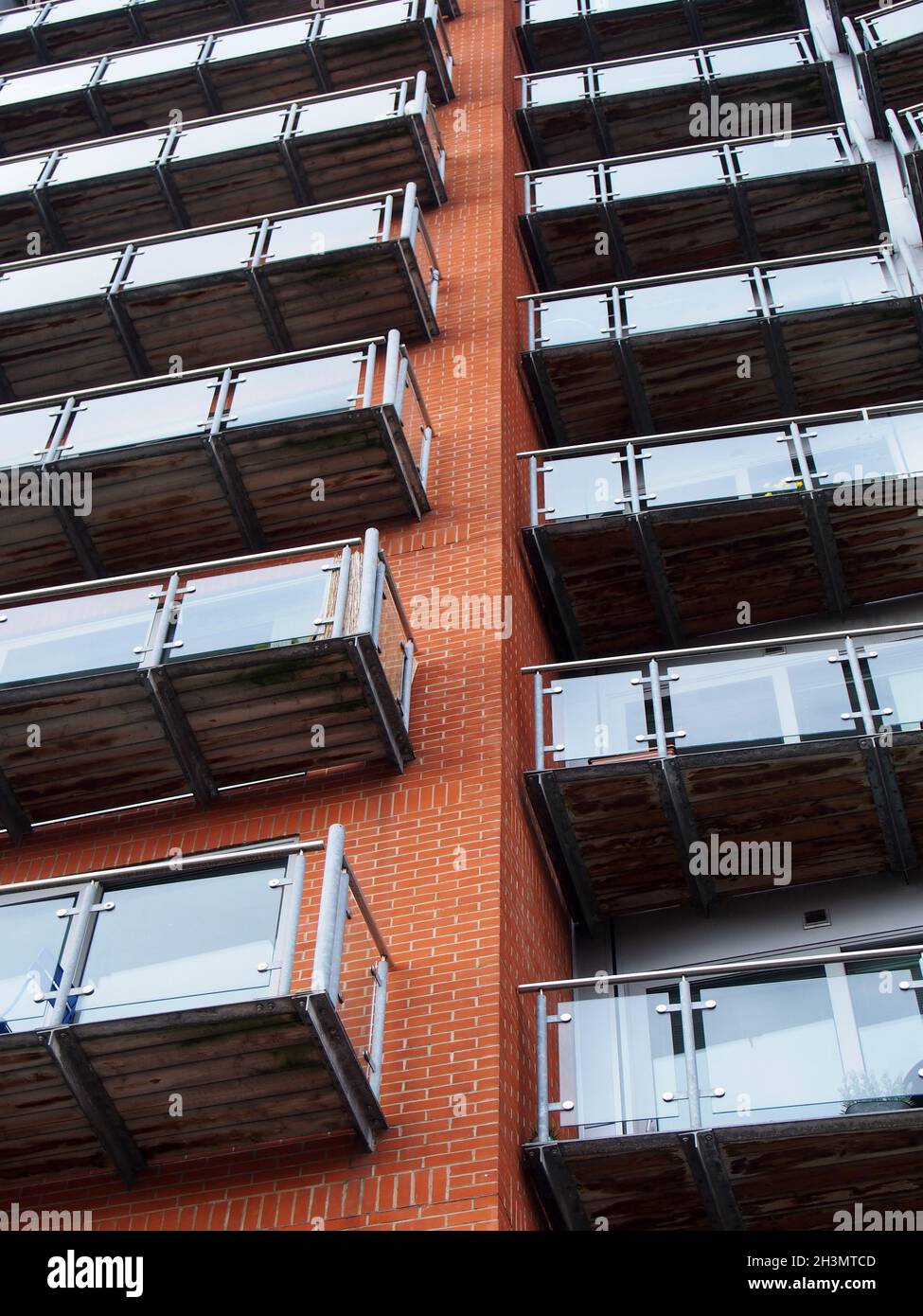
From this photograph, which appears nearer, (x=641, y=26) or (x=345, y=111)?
(x=345, y=111)

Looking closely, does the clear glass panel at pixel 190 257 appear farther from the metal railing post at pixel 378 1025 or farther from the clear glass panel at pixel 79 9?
the clear glass panel at pixel 79 9

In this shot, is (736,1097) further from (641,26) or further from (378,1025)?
(641,26)

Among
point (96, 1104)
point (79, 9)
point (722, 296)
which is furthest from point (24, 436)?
point (79, 9)

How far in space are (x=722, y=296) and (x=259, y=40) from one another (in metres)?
10.8

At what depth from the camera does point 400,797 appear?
11766 millimetres

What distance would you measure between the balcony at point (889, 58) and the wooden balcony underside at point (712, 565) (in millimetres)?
8971

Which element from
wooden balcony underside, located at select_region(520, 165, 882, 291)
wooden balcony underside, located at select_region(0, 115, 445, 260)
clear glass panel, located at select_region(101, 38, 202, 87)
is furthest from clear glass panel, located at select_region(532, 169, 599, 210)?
clear glass panel, located at select_region(101, 38, 202, 87)

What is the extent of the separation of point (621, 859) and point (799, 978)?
307 cm

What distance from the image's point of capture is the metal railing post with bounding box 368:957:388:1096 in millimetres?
9336

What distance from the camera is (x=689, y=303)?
16672 millimetres

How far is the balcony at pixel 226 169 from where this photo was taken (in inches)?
791

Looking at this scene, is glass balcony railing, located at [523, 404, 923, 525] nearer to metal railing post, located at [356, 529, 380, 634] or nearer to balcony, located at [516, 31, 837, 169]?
metal railing post, located at [356, 529, 380, 634]

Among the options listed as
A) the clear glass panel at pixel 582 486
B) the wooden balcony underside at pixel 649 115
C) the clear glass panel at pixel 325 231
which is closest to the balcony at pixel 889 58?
the wooden balcony underside at pixel 649 115
